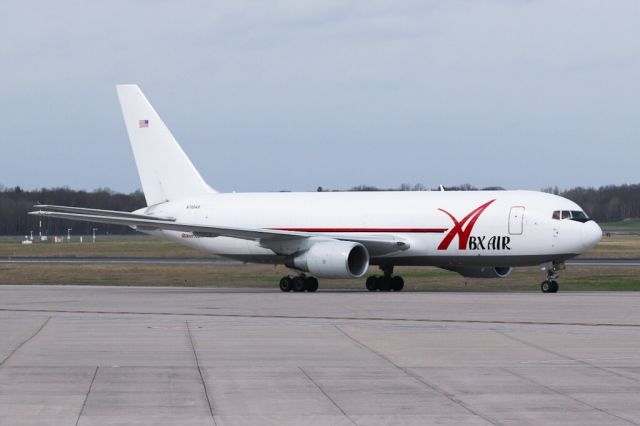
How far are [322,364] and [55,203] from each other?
5358 inches

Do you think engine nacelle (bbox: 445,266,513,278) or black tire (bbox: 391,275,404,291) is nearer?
engine nacelle (bbox: 445,266,513,278)

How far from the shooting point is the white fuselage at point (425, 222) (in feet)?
127

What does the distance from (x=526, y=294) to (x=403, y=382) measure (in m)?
22.4

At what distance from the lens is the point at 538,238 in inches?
1517

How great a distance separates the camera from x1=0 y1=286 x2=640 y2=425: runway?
1290cm

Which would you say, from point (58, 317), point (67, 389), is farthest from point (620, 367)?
point (58, 317)

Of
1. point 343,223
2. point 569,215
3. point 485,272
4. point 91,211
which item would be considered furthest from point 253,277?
point 569,215

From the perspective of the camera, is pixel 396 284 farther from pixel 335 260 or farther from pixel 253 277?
pixel 253 277

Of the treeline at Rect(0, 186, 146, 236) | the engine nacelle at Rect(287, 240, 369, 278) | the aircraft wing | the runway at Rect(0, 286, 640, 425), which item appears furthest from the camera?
the treeline at Rect(0, 186, 146, 236)

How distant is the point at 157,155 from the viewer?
4675cm

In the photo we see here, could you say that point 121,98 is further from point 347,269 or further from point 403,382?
point 403,382

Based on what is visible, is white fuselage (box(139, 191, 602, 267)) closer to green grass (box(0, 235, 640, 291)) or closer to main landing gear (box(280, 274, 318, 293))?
main landing gear (box(280, 274, 318, 293))

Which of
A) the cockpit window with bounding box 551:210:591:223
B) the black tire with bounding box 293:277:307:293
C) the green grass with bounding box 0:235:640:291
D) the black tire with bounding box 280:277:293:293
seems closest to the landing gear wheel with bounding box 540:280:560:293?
the cockpit window with bounding box 551:210:591:223

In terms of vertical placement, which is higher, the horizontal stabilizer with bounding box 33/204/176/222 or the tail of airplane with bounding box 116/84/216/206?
the tail of airplane with bounding box 116/84/216/206
